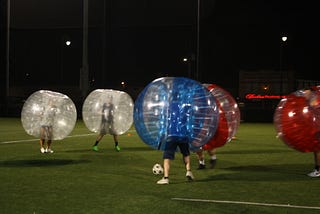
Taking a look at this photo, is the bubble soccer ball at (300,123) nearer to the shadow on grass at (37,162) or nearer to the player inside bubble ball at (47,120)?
the shadow on grass at (37,162)

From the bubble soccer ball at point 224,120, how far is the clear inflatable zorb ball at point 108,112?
12.3ft

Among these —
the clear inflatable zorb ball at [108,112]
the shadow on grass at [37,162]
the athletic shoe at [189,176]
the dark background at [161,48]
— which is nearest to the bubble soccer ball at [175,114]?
the athletic shoe at [189,176]

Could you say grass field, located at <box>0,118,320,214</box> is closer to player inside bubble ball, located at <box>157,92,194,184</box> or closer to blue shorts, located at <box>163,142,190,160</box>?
blue shorts, located at <box>163,142,190,160</box>

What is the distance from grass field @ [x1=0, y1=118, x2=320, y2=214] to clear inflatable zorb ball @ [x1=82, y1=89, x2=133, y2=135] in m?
0.81

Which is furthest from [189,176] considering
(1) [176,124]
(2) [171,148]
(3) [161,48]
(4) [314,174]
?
(3) [161,48]

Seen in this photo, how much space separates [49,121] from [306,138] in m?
6.58

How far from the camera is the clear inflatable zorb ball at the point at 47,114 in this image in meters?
13.7

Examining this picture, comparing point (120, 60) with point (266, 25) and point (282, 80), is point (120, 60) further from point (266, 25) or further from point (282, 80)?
point (282, 80)

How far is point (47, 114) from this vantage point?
1363 cm

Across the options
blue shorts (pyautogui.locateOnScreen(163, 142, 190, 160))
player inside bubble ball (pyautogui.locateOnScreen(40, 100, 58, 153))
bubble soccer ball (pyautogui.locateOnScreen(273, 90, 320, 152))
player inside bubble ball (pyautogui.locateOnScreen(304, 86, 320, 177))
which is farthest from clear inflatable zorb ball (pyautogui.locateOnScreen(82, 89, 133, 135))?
player inside bubble ball (pyautogui.locateOnScreen(304, 86, 320, 177))

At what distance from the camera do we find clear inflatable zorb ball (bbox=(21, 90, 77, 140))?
13680mm

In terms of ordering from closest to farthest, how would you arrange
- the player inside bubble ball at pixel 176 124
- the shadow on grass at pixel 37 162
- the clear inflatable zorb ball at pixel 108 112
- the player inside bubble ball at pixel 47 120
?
1. the player inside bubble ball at pixel 176 124
2. the shadow on grass at pixel 37 162
3. the player inside bubble ball at pixel 47 120
4. the clear inflatable zorb ball at pixel 108 112

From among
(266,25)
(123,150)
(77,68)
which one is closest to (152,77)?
(77,68)

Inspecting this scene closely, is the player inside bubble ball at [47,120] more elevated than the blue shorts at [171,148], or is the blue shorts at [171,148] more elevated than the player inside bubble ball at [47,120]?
the player inside bubble ball at [47,120]
